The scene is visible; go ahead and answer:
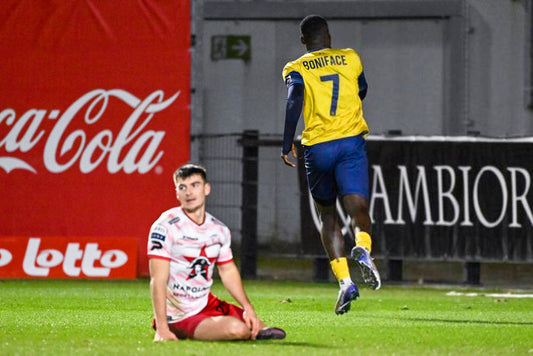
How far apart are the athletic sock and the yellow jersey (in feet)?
2.95

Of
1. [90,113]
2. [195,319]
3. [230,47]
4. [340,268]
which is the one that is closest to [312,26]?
[340,268]

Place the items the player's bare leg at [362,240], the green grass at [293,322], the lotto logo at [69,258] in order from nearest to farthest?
1. the green grass at [293,322]
2. the player's bare leg at [362,240]
3. the lotto logo at [69,258]

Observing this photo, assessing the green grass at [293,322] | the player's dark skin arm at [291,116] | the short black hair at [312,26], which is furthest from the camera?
the short black hair at [312,26]

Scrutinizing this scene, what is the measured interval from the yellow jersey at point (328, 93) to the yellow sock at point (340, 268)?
892 mm

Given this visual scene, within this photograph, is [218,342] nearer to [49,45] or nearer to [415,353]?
[415,353]

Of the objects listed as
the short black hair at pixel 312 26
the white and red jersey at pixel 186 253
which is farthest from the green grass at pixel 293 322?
the short black hair at pixel 312 26

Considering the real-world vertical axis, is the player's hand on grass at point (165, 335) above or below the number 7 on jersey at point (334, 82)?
below

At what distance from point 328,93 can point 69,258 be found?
542 cm

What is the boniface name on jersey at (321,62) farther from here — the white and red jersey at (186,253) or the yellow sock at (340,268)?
the white and red jersey at (186,253)

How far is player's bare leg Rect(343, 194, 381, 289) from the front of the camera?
30.1 feet

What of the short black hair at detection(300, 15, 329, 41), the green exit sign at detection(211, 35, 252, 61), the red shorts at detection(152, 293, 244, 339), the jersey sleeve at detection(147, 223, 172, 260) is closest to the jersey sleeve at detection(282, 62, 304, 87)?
the short black hair at detection(300, 15, 329, 41)

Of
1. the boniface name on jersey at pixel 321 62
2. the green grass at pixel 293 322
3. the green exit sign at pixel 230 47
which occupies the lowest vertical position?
the green grass at pixel 293 322

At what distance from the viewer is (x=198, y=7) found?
14.6m

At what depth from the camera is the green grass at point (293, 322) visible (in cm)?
751
